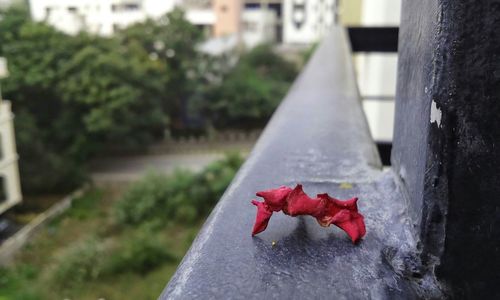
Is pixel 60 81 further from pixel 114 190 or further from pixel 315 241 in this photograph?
pixel 315 241

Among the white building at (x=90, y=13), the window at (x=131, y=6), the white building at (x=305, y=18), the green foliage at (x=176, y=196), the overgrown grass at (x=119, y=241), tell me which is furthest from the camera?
the white building at (x=305, y=18)

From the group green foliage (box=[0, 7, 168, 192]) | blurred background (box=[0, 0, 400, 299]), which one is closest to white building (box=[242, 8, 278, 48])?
blurred background (box=[0, 0, 400, 299])

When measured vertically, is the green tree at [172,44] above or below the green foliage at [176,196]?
above

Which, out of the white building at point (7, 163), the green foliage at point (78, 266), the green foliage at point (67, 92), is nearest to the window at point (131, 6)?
the green foliage at point (67, 92)

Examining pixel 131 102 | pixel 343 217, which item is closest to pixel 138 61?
pixel 131 102

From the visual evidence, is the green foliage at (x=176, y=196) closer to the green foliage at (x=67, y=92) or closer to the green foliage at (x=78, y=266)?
the green foliage at (x=67, y=92)
